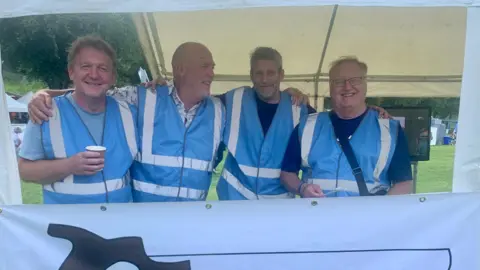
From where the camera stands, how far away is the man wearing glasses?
2877 mm

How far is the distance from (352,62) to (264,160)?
753 millimetres

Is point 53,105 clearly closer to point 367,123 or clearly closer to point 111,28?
point 367,123

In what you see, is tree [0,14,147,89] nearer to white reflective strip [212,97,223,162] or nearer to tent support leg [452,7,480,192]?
white reflective strip [212,97,223,162]

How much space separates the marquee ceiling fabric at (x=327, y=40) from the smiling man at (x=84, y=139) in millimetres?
1878

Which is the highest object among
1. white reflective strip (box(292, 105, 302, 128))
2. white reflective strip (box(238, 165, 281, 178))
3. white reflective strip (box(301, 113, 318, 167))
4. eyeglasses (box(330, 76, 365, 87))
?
eyeglasses (box(330, 76, 365, 87))

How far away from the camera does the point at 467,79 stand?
7.43 feet

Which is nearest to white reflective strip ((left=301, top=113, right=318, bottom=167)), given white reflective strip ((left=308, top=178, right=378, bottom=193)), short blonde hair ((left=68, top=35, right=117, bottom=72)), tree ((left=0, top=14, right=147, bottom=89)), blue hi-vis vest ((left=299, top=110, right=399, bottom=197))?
blue hi-vis vest ((left=299, top=110, right=399, bottom=197))

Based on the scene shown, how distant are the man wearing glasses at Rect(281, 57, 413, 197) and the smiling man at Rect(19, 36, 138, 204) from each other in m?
0.91

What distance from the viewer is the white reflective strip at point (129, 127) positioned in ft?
9.37

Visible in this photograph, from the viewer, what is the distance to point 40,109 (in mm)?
2695

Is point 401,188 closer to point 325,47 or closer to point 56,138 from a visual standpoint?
point 56,138

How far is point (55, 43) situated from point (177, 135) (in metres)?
11.6

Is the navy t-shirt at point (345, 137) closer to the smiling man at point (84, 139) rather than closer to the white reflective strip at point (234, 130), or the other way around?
the white reflective strip at point (234, 130)

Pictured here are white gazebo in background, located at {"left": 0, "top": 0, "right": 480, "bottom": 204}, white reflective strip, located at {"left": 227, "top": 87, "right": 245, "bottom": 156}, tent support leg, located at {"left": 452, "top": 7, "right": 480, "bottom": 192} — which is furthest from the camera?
white gazebo in background, located at {"left": 0, "top": 0, "right": 480, "bottom": 204}
